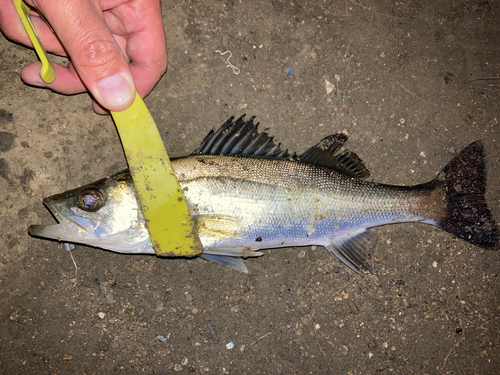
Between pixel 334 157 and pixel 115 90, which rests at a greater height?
pixel 115 90

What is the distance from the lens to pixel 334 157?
2980 mm

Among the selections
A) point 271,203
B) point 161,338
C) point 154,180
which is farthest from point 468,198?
point 161,338

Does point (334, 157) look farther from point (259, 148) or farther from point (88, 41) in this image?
point (88, 41)

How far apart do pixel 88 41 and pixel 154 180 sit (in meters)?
1.02

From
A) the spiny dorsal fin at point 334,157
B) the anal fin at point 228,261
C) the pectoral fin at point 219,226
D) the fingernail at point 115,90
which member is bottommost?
the anal fin at point 228,261

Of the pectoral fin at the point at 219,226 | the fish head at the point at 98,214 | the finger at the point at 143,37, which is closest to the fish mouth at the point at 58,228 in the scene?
the fish head at the point at 98,214

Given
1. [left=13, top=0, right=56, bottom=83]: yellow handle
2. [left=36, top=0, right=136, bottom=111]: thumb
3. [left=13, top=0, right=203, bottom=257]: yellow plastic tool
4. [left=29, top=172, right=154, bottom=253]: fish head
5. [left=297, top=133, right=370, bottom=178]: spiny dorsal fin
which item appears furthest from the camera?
[left=297, top=133, right=370, bottom=178]: spiny dorsal fin

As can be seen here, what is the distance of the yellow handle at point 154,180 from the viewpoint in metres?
2.41

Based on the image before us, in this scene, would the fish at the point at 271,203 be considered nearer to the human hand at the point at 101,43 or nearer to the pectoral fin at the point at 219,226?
the pectoral fin at the point at 219,226

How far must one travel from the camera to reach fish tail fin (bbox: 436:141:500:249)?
3.00 m

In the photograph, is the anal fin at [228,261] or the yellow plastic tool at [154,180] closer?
the yellow plastic tool at [154,180]

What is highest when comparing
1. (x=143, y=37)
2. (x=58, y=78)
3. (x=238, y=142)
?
(x=143, y=37)

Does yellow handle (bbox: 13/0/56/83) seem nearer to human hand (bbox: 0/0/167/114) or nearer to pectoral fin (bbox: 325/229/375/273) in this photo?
human hand (bbox: 0/0/167/114)

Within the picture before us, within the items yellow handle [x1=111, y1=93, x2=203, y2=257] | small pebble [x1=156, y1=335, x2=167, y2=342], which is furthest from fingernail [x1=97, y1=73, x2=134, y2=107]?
small pebble [x1=156, y1=335, x2=167, y2=342]
